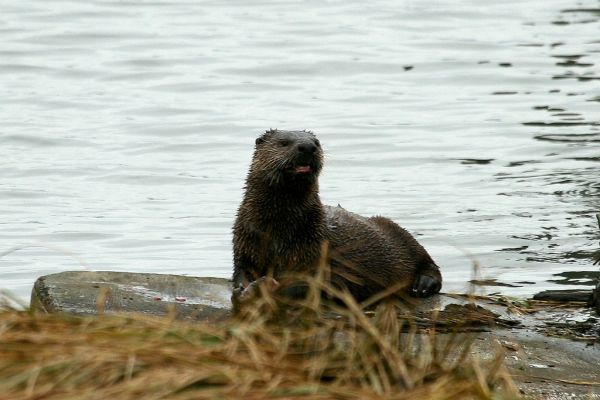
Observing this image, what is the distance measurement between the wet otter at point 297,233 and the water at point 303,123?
151cm

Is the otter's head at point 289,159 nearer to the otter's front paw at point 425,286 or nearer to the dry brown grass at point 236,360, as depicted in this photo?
the otter's front paw at point 425,286

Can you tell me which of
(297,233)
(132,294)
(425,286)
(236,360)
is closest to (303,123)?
(425,286)

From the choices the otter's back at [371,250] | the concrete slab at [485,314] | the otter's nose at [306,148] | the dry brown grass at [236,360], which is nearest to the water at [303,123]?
the otter's back at [371,250]

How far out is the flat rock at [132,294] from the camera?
22.4ft

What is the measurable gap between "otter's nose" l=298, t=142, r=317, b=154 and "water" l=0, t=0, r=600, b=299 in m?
2.18

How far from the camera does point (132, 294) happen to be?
282 inches

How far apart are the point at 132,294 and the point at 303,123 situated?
8.42 m

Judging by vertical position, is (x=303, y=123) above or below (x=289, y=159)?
below

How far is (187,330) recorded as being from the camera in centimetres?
444

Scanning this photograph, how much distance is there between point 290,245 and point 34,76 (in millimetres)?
10899

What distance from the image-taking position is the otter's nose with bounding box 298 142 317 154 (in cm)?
750

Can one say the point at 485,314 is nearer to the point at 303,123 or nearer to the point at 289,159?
the point at 289,159

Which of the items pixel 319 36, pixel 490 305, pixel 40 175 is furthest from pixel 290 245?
pixel 319 36

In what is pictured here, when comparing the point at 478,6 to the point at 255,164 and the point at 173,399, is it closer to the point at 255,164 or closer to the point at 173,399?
the point at 255,164
